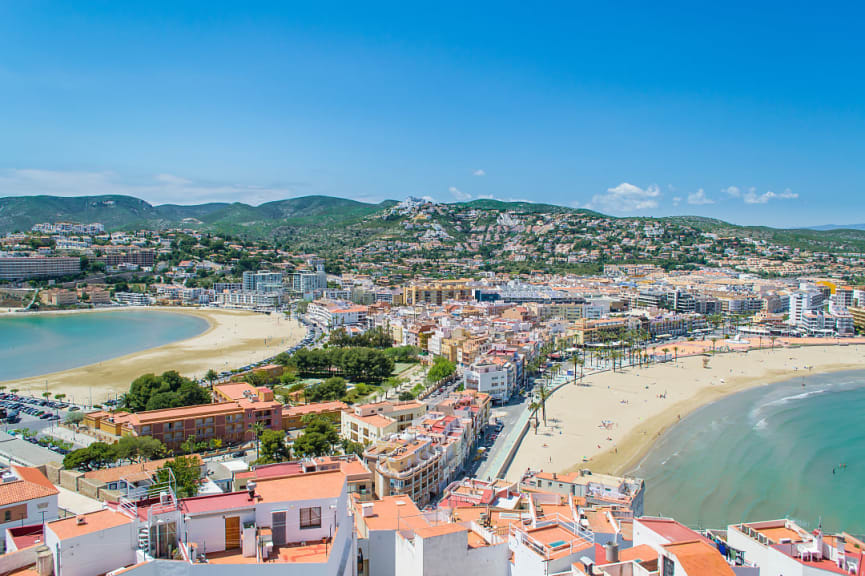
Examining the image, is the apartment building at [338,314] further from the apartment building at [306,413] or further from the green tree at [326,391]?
the apartment building at [306,413]

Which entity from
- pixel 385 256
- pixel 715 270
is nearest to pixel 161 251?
pixel 385 256

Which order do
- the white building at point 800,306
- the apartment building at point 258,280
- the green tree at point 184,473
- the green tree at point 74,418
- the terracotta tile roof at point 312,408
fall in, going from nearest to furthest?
the green tree at point 184,473, the green tree at point 74,418, the terracotta tile roof at point 312,408, the white building at point 800,306, the apartment building at point 258,280

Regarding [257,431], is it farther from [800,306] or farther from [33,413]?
[800,306]

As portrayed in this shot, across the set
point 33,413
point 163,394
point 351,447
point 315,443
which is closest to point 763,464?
point 351,447

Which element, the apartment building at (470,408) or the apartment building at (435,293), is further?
the apartment building at (435,293)

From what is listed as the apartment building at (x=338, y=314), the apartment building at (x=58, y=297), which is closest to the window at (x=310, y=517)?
the apartment building at (x=338, y=314)

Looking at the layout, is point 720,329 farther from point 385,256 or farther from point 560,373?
point 385,256
